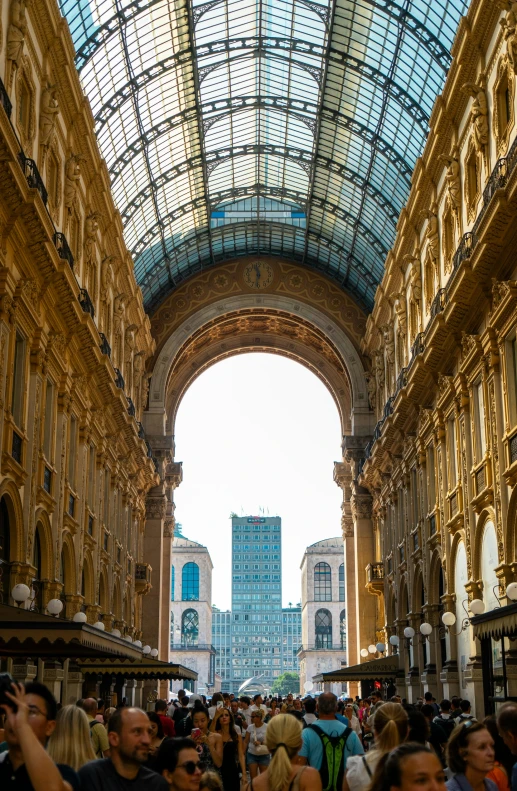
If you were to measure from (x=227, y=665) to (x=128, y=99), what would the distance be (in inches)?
6424

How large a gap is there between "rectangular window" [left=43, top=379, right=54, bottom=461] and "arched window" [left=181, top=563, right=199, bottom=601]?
87.6 metres

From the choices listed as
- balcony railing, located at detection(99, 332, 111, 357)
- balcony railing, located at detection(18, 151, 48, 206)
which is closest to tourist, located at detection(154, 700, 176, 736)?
balcony railing, located at detection(18, 151, 48, 206)

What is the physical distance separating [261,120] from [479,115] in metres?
23.1

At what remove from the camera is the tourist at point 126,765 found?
19.2ft

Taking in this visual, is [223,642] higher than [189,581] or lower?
lower

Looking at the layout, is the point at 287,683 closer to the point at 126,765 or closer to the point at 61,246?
the point at 61,246

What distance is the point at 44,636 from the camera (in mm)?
17625

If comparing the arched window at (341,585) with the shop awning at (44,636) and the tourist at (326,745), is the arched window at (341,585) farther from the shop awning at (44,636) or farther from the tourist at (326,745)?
the tourist at (326,745)

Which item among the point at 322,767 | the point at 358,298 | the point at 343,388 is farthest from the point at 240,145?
the point at 322,767

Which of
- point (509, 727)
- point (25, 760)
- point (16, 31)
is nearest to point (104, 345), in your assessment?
point (16, 31)

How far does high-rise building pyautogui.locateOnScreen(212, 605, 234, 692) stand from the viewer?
618ft

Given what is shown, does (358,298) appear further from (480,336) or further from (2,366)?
(2,366)

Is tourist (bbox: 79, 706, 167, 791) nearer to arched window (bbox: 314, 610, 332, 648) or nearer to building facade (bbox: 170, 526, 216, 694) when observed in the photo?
building facade (bbox: 170, 526, 216, 694)

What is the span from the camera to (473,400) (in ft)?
93.0
